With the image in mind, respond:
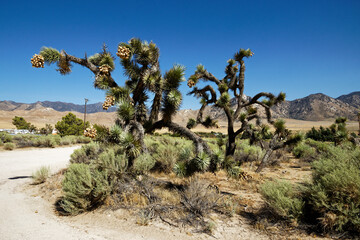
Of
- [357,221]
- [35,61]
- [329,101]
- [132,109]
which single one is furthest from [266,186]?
[329,101]

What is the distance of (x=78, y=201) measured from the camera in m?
4.70

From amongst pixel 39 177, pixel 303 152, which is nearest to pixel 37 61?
pixel 39 177

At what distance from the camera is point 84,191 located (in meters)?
4.68

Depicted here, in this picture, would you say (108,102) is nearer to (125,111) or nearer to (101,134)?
(125,111)

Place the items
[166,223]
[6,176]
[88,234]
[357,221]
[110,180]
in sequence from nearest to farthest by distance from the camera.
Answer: [357,221]
[88,234]
[166,223]
[110,180]
[6,176]

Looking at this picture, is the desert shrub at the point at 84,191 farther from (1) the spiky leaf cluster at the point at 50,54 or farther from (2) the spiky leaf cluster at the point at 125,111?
(1) the spiky leaf cluster at the point at 50,54

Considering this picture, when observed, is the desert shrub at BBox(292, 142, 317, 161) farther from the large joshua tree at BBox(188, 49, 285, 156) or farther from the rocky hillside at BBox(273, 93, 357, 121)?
the rocky hillside at BBox(273, 93, 357, 121)

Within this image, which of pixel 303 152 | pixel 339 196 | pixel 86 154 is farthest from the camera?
pixel 303 152

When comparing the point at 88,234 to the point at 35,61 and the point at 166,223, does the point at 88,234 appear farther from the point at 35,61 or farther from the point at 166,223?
the point at 35,61

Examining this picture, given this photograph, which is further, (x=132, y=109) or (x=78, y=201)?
(x=132, y=109)

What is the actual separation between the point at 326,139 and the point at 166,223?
27.0m

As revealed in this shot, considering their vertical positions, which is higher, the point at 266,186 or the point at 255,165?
the point at 266,186

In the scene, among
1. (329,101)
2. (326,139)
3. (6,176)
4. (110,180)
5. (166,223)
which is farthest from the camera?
(329,101)

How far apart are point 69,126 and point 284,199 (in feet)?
107
